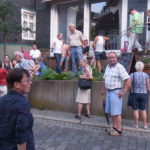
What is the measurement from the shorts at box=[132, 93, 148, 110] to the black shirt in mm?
3978

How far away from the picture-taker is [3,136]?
252 centimetres

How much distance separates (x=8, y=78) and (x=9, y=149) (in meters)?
0.66

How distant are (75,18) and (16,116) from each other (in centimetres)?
1208

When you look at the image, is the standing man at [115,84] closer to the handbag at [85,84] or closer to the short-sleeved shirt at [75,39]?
the handbag at [85,84]

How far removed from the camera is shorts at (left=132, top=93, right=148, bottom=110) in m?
6.08

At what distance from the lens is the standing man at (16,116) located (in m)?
2.42

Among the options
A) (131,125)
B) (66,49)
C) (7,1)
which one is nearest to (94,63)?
(66,49)

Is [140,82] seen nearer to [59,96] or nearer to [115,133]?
[115,133]

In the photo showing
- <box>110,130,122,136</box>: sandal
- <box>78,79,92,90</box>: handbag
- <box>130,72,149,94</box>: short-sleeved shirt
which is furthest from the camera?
<box>78,79,92,90</box>: handbag

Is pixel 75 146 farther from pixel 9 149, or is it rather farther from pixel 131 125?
pixel 9 149

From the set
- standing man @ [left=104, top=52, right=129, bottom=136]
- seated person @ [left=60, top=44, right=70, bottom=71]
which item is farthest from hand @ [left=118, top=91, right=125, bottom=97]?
seated person @ [left=60, top=44, right=70, bottom=71]

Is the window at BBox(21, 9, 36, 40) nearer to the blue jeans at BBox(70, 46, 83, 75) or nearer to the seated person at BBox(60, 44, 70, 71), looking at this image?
the seated person at BBox(60, 44, 70, 71)

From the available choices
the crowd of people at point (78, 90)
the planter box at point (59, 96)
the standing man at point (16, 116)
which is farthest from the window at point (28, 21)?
A: the standing man at point (16, 116)

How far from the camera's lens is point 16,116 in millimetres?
2438
